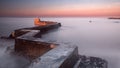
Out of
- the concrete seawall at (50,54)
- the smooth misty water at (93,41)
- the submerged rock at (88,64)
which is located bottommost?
the smooth misty water at (93,41)

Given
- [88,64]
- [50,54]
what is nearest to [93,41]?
[88,64]

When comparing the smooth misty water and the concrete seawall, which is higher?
the concrete seawall

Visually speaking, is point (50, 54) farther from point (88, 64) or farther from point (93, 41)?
point (93, 41)

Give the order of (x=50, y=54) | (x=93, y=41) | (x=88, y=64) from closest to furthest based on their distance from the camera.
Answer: (x=50, y=54), (x=88, y=64), (x=93, y=41)

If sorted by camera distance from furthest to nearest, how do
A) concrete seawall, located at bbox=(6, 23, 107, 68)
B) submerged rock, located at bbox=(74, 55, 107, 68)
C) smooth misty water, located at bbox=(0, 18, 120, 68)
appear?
smooth misty water, located at bbox=(0, 18, 120, 68) < submerged rock, located at bbox=(74, 55, 107, 68) < concrete seawall, located at bbox=(6, 23, 107, 68)

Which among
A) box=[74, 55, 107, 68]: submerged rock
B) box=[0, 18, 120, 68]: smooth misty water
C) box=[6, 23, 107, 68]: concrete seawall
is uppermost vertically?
box=[6, 23, 107, 68]: concrete seawall

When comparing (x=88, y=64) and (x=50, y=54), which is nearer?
(x=50, y=54)

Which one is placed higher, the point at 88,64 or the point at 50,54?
the point at 50,54

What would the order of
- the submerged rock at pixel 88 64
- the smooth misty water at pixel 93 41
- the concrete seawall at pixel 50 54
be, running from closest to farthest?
1. the concrete seawall at pixel 50 54
2. the submerged rock at pixel 88 64
3. the smooth misty water at pixel 93 41

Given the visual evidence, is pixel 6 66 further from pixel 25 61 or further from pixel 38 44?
pixel 38 44

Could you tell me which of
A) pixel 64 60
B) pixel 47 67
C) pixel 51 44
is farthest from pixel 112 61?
pixel 47 67

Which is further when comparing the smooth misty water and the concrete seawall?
the smooth misty water

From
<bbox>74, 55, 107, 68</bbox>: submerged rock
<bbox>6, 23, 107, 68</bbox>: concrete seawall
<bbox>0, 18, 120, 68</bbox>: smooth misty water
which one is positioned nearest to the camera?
<bbox>6, 23, 107, 68</bbox>: concrete seawall

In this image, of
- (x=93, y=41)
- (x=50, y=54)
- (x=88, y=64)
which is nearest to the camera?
(x=50, y=54)
